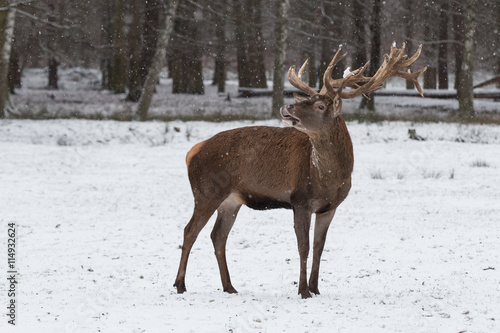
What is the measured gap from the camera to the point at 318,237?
20.8 feet

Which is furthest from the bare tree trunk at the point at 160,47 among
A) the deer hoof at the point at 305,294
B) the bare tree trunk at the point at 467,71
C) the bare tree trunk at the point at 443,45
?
the deer hoof at the point at 305,294

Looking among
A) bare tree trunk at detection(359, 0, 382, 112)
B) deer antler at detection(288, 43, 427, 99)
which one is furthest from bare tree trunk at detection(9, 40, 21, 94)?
deer antler at detection(288, 43, 427, 99)

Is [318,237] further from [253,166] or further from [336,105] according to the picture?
[336,105]

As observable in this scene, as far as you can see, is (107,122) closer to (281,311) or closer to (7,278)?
(7,278)

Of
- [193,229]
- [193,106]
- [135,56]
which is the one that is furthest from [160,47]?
[193,229]

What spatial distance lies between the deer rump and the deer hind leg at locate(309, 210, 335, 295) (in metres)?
0.32

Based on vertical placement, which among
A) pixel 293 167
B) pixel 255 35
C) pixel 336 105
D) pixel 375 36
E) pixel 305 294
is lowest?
pixel 305 294

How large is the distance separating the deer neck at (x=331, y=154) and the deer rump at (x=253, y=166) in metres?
0.16

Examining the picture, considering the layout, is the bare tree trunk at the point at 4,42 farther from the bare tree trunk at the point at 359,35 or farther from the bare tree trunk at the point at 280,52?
the bare tree trunk at the point at 359,35

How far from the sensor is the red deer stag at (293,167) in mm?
5965

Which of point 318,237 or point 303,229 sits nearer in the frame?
point 303,229

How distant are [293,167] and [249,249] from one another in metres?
2.87

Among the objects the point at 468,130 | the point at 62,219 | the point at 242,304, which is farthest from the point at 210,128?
the point at 242,304

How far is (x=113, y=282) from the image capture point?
7184 mm
